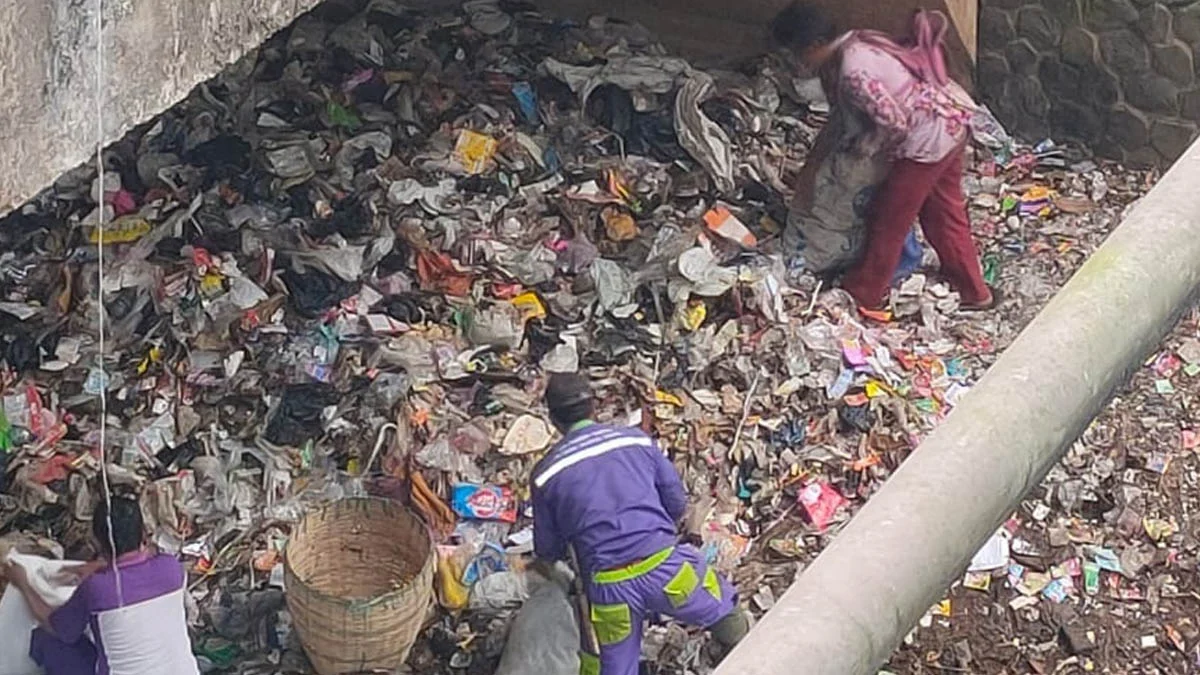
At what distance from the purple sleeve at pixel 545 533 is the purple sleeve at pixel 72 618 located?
1.22m

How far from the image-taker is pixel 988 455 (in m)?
1.83

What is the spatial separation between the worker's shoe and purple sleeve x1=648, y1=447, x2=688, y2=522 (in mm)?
370

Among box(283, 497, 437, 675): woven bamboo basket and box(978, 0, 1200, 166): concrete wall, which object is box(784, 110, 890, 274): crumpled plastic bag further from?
box(283, 497, 437, 675): woven bamboo basket

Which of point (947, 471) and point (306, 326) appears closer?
point (947, 471)

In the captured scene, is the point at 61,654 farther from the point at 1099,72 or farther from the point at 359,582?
the point at 1099,72

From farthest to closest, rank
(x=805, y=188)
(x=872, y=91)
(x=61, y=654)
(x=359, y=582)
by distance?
1. (x=805, y=188)
2. (x=872, y=91)
3. (x=359, y=582)
4. (x=61, y=654)

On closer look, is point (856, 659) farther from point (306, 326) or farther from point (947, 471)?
point (306, 326)

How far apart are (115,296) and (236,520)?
1.32m

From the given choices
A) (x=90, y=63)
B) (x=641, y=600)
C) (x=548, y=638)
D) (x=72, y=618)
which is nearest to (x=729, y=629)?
(x=641, y=600)

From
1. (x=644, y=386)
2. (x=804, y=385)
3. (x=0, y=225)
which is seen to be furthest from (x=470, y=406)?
(x=0, y=225)

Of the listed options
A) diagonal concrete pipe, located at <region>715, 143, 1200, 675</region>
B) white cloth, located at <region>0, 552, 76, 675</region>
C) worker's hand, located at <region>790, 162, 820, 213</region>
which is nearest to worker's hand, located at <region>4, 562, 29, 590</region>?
white cloth, located at <region>0, 552, 76, 675</region>

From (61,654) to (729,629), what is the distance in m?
1.89

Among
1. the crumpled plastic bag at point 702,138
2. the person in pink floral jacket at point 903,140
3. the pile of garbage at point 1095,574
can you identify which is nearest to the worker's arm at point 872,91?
the person in pink floral jacket at point 903,140

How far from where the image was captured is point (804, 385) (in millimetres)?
6613
